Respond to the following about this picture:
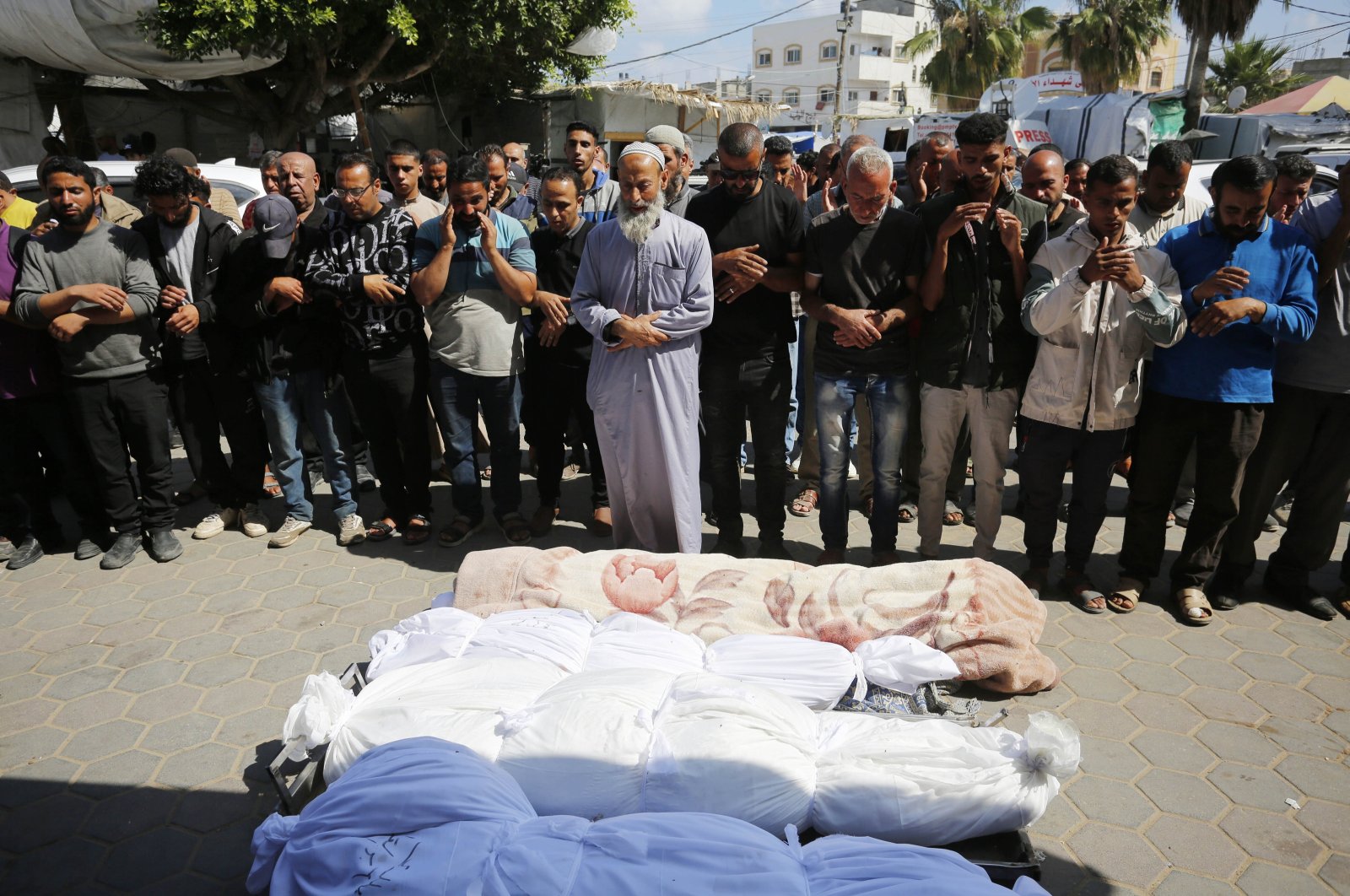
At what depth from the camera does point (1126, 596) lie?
440cm

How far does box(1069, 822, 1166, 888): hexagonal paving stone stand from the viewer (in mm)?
2766

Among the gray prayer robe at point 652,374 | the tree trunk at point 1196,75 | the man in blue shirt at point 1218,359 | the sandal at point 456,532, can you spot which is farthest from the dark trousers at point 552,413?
the tree trunk at point 1196,75

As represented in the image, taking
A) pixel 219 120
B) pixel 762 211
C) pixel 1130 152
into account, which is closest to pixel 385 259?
pixel 762 211

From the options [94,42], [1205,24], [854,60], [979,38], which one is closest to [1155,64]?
[854,60]

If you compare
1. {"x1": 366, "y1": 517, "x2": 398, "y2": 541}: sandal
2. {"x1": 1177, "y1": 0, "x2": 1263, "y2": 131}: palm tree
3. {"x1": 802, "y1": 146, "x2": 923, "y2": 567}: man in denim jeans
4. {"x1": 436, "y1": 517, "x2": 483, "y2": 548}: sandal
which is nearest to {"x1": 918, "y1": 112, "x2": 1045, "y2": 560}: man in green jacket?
{"x1": 802, "y1": 146, "x2": 923, "y2": 567}: man in denim jeans

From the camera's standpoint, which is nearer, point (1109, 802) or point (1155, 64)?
point (1109, 802)

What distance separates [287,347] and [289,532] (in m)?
1.17

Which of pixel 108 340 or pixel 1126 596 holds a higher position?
pixel 108 340

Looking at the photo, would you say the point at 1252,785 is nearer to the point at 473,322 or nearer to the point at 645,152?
the point at 645,152

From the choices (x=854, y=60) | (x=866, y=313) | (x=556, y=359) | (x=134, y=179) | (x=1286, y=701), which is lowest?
(x=1286, y=701)

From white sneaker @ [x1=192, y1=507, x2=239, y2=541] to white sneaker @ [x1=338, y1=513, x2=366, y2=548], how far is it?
2.71 feet

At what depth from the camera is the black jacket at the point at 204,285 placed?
17.0ft

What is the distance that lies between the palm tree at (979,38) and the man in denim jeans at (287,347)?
3413 centimetres

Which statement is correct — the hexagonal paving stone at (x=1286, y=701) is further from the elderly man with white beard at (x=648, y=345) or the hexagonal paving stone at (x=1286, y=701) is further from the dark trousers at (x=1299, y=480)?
the elderly man with white beard at (x=648, y=345)
